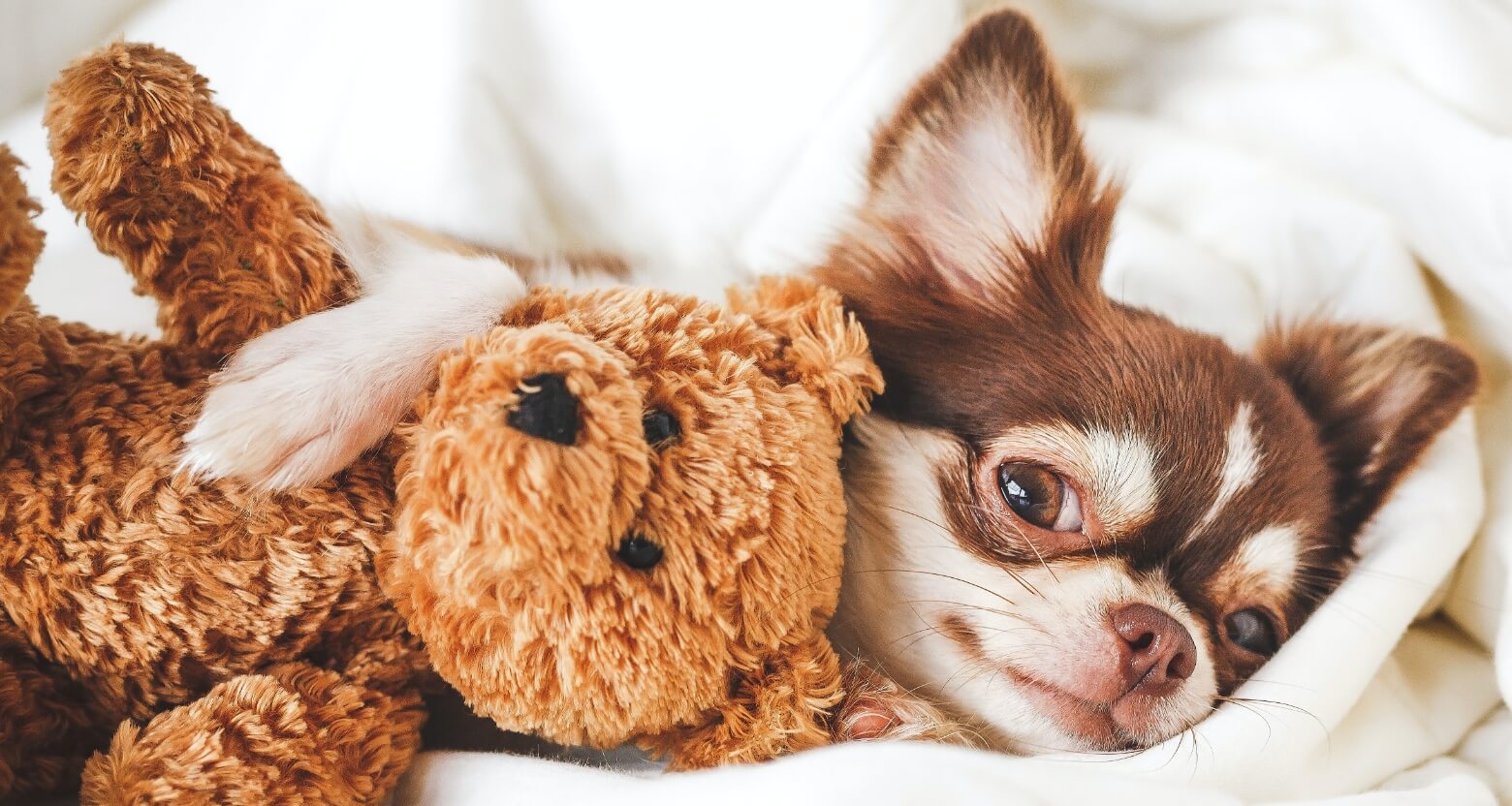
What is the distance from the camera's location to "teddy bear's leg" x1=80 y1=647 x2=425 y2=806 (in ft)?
2.92

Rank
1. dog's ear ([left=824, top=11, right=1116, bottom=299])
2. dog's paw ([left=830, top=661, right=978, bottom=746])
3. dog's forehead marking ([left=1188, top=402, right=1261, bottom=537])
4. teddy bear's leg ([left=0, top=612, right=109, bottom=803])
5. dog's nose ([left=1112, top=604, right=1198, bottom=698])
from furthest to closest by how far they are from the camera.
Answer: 1. dog's ear ([left=824, top=11, right=1116, bottom=299])
2. dog's forehead marking ([left=1188, top=402, right=1261, bottom=537])
3. dog's nose ([left=1112, top=604, right=1198, bottom=698])
4. dog's paw ([left=830, top=661, right=978, bottom=746])
5. teddy bear's leg ([left=0, top=612, right=109, bottom=803])

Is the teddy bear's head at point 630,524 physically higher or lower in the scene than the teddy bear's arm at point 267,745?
higher

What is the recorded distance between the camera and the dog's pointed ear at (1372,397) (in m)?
1.61

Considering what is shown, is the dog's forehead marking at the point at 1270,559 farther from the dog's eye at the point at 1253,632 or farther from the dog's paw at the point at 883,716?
the dog's paw at the point at 883,716

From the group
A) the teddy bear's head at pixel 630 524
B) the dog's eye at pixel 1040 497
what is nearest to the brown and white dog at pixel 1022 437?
the dog's eye at pixel 1040 497

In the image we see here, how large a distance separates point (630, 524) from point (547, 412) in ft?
0.45

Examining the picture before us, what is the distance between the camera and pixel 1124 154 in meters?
2.13

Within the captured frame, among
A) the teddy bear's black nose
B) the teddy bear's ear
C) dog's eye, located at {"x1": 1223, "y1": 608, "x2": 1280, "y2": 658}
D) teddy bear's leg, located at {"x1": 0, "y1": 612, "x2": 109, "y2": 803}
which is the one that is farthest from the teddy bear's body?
dog's eye, located at {"x1": 1223, "y1": 608, "x2": 1280, "y2": 658}

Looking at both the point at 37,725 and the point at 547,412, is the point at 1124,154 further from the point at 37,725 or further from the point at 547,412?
the point at 37,725

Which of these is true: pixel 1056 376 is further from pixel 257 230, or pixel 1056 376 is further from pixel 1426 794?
pixel 257 230

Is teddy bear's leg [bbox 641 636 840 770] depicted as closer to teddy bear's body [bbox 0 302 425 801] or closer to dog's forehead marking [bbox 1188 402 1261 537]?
teddy bear's body [bbox 0 302 425 801]

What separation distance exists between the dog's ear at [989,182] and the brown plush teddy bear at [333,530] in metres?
0.50

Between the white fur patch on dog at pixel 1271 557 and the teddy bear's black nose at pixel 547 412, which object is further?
the white fur patch on dog at pixel 1271 557

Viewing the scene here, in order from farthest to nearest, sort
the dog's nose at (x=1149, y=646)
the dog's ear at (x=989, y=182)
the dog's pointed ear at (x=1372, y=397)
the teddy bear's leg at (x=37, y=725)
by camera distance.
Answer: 1. the dog's pointed ear at (x=1372, y=397)
2. the dog's ear at (x=989, y=182)
3. the dog's nose at (x=1149, y=646)
4. the teddy bear's leg at (x=37, y=725)
